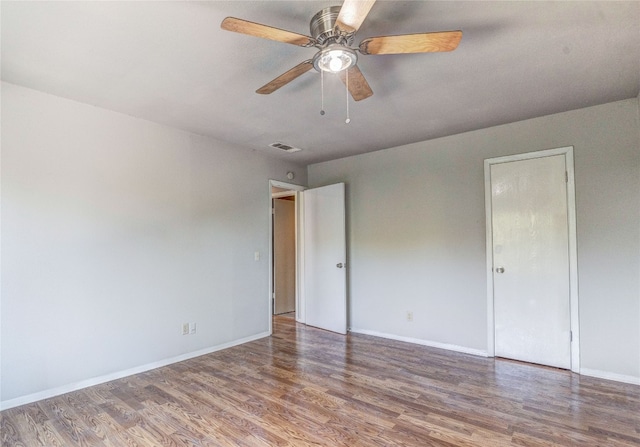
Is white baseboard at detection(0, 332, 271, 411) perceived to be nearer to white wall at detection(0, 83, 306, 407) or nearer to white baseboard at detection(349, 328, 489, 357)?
white wall at detection(0, 83, 306, 407)

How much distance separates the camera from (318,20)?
1.75 m

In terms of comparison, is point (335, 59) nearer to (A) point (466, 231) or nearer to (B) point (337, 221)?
(A) point (466, 231)

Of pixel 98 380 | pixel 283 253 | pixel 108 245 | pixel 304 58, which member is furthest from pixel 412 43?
pixel 283 253

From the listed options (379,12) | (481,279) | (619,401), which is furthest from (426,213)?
(379,12)

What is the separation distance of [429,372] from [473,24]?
286 centimetres

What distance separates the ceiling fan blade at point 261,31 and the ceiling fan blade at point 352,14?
193 millimetres

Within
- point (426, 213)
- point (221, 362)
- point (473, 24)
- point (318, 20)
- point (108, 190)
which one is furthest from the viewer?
point (426, 213)

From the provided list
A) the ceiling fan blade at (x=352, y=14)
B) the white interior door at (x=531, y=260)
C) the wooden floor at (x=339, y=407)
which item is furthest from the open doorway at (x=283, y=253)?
the ceiling fan blade at (x=352, y=14)

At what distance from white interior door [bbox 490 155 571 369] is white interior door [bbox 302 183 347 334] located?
1870mm

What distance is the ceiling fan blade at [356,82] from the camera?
1896mm

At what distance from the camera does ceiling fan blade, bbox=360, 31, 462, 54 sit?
1554 mm

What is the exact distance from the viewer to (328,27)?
1.74 meters

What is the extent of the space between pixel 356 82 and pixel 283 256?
4.32 m

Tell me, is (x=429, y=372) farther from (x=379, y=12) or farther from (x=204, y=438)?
(x=379, y=12)
